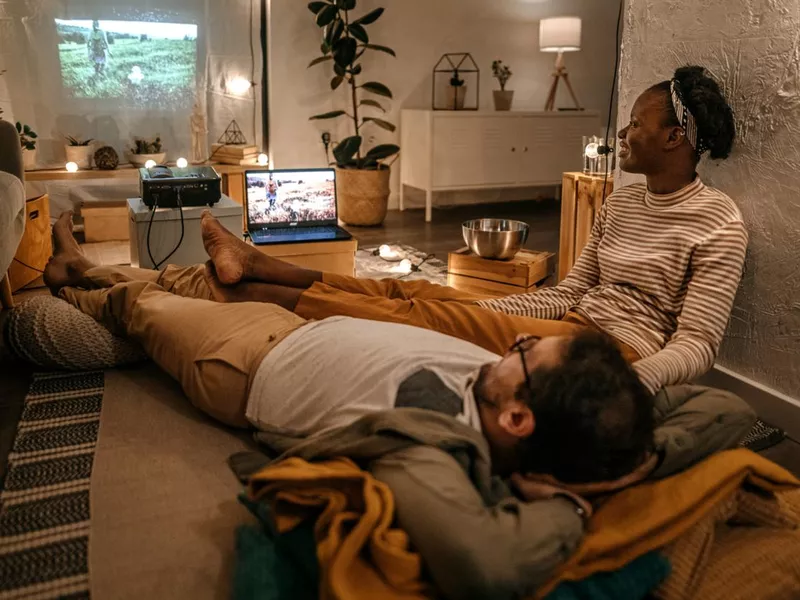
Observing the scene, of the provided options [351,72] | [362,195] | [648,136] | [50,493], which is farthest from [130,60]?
[50,493]

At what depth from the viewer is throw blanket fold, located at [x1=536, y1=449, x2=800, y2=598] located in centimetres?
102

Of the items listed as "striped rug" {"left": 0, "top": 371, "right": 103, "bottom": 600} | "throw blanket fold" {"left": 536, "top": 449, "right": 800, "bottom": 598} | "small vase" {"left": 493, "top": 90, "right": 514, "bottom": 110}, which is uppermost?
"small vase" {"left": 493, "top": 90, "right": 514, "bottom": 110}

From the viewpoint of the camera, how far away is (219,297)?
193 centimetres

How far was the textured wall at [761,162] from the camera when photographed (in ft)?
5.82

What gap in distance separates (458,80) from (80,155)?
248 centimetres

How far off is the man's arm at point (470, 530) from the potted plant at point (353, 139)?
3.72 metres

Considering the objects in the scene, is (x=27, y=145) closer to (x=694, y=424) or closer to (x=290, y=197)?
(x=290, y=197)

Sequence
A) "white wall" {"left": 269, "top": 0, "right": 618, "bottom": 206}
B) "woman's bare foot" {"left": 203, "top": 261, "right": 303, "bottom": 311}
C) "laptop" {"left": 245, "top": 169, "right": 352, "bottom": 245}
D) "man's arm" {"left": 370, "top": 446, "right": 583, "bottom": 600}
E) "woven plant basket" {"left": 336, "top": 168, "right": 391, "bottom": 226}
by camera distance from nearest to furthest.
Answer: "man's arm" {"left": 370, "top": 446, "right": 583, "bottom": 600}
"woman's bare foot" {"left": 203, "top": 261, "right": 303, "bottom": 311}
"laptop" {"left": 245, "top": 169, "right": 352, "bottom": 245}
"woven plant basket" {"left": 336, "top": 168, "right": 391, "bottom": 226}
"white wall" {"left": 269, "top": 0, "right": 618, "bottom": 206}

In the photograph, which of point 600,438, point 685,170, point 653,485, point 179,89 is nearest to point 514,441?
point 600,438

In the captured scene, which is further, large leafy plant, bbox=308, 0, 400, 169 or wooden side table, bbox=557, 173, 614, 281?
large leafy plant, bbox=308, 0, 400, 169

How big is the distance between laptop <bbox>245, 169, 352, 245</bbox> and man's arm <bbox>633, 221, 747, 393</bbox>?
5.43ft

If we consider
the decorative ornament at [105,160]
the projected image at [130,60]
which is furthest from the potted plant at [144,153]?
the projected image at [130,60]

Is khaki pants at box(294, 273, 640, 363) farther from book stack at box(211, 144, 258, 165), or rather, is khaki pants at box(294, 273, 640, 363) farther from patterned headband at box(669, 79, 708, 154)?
book stack at box(211, 144, 258, 165)

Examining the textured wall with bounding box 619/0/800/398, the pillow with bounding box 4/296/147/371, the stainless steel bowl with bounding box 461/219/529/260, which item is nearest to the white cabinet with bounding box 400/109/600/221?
the stainless steel bowl with bounding box 461/219/529/260
